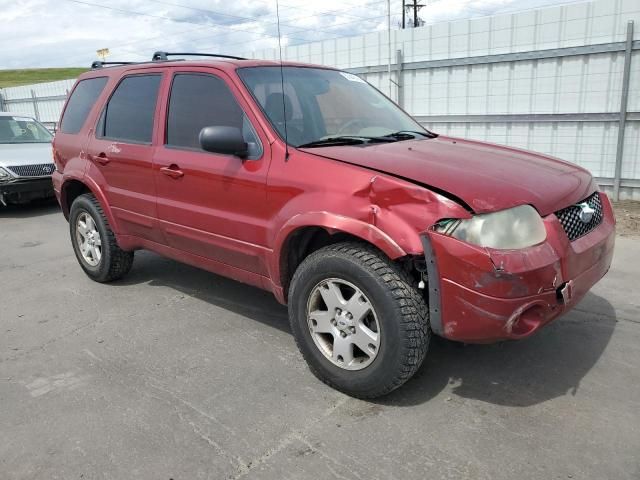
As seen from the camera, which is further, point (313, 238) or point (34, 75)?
point (34, 75)

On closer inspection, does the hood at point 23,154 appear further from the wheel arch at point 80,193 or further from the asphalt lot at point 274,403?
the asphalt lot at point 274,403

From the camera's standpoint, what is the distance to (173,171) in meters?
3.89

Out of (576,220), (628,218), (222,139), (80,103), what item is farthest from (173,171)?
(628,218)

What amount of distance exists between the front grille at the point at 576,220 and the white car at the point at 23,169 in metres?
8.30

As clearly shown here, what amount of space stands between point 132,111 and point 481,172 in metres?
2.94

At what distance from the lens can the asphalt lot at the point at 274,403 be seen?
253 centimetres

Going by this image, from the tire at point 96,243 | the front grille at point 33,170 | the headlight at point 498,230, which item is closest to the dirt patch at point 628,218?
the headlight at point 498,230

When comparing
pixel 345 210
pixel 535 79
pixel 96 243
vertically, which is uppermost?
pixel 535 79

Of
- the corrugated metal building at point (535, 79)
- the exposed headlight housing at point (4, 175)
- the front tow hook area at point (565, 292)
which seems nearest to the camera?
the front tow hook area at point (565, 292)

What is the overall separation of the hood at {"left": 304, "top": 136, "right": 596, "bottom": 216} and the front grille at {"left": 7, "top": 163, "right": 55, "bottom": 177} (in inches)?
281

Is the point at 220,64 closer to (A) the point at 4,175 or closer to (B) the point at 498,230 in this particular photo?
(B) the point at 498,230

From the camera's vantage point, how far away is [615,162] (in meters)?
7.82

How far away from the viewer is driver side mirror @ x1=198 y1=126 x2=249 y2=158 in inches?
128

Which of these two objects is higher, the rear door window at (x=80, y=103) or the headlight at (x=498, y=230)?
the rear door window at (x=80, y=103)
